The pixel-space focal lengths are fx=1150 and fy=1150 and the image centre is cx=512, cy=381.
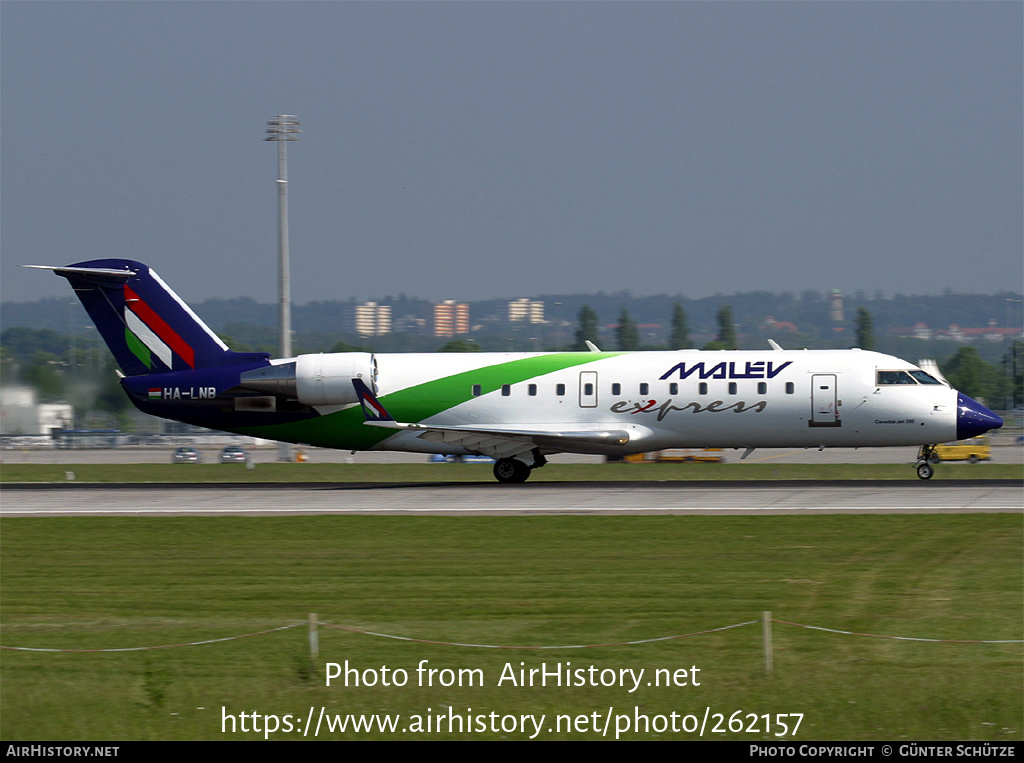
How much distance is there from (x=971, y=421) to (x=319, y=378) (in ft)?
62.7

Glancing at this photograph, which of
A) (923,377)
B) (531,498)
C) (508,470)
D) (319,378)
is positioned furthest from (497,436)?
(923,377)

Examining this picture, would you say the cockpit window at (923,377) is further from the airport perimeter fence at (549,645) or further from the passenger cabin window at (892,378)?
the airport perimeter fence at (549,645)

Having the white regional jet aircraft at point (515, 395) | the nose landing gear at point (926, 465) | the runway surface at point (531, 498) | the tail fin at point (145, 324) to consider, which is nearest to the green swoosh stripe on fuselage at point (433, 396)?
the white regional jet aircraft at point (515, 395)

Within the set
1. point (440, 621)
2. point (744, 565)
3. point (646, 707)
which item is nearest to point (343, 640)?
point (440, 621)

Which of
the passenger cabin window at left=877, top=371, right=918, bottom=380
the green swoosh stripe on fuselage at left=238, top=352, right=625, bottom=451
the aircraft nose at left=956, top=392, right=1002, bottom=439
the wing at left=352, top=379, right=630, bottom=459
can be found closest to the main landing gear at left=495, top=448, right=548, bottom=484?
the wing at left=352, top=379, right=630, bottom=459

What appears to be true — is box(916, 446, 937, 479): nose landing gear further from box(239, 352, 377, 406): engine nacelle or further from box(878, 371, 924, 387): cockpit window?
box(239, 352, 377, 406): engine nacelle

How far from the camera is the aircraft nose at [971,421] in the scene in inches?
1294

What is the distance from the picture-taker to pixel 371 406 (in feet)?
112

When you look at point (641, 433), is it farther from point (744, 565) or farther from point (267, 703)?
point (267, 703)

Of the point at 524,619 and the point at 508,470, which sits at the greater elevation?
the point at 508,470

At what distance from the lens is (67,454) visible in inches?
3100

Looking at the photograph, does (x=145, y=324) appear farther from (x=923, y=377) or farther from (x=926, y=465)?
(x=926, y=465)

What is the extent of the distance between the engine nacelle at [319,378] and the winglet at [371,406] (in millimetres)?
545

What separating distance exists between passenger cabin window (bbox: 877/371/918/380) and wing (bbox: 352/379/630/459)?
24.7 feet
